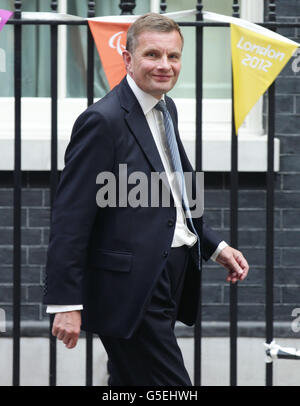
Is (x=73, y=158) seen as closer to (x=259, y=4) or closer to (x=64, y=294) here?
(x=64, y=294)

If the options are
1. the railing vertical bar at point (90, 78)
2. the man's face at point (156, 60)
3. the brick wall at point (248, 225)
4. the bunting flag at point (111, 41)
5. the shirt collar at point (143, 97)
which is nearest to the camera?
the man's face at point (156, 60)

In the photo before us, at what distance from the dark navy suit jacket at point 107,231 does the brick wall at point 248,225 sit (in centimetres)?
232

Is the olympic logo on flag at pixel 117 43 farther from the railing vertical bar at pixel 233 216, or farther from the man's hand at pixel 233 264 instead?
the man's hand at pixel 233 264

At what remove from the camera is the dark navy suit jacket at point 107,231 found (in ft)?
11.8

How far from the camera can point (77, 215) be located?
3.59 meters

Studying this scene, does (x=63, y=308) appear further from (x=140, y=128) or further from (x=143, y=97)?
(x=143, y=97)

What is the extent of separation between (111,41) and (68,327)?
1484mm

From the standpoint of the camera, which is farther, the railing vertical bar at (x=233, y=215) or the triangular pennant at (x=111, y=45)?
the railing vertical bar at (x=233, y=215)

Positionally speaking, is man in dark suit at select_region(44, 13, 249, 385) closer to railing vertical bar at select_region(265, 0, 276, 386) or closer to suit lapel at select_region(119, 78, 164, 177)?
suit lapel at select_region(119, 78, 164, 177)

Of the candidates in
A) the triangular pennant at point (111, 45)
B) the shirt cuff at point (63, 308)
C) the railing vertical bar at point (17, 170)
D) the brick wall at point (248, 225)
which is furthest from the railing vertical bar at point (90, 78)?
the brick wall at point (248, 225)

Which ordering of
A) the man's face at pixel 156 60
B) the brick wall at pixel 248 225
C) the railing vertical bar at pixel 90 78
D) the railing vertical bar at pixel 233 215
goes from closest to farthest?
the man's face at pixel 156 60
the railing vertical bar at pixel 90 78
the railing vertical bar at pixel 233 215
the brick wall at pixel 248 225

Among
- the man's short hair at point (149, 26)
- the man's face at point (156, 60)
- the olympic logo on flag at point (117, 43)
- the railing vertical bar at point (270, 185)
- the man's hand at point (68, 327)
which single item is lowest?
the man's hand at point (68, 327)

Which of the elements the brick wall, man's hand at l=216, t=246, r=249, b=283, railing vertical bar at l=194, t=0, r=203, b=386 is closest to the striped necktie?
man's hand at l=216, t=246, r=249, b=283
